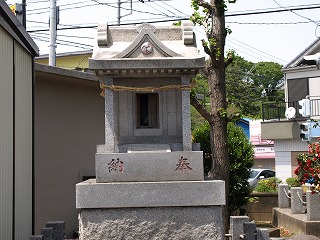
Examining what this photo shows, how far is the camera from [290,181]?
27.5m

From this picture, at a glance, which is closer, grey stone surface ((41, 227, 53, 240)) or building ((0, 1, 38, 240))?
grey stone surface ((41, 227, 53, 240))

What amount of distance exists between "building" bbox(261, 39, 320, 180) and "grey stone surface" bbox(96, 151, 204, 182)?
63.2 feet

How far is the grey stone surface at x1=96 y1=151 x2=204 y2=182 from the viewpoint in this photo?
400 inches

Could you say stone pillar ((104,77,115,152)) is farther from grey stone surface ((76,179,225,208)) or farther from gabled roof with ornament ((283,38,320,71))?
gabled roof with ornament ((283,38,320,71))

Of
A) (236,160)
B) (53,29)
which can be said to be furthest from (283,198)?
(53,29)

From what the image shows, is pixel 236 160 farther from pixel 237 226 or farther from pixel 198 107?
pixel 237 226

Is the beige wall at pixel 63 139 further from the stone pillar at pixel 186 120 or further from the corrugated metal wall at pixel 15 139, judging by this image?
the stone pillar at pixel 186 120

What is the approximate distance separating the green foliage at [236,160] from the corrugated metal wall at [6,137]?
8.91 m

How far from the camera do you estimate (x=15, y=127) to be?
38.2 feet

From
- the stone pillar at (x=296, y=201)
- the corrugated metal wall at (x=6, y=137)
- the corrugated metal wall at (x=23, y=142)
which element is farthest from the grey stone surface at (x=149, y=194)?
the stone pillar at (x=296, y=201)

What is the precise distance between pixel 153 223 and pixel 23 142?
4.10m

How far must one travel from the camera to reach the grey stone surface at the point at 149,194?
32.3ft

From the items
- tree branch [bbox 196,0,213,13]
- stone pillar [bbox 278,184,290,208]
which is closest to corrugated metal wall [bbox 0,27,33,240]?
tree branch [bbox 196,0,213,13]

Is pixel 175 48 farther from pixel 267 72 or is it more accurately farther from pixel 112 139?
pixel 267 72
